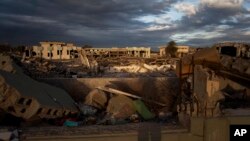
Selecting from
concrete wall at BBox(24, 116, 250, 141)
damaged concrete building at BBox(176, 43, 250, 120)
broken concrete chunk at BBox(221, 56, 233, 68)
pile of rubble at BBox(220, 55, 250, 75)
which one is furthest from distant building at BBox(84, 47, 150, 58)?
concrete wall at BBox(24, 116, 250, 141)

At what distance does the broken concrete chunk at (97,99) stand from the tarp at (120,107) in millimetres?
554

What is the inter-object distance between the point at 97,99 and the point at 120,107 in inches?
52.2

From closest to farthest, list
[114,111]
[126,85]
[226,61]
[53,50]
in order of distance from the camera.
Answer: [114,111] → [226,61] → [126,85] → [53,50]

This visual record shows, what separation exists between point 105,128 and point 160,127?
1.43 m

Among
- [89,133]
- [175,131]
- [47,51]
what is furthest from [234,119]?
[47,51]

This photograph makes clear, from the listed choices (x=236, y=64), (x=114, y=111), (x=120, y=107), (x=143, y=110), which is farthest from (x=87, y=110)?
(x=236, y=64)

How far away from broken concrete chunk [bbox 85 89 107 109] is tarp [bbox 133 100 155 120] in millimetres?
1149

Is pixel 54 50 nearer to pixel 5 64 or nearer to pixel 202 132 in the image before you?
pixel 5 64

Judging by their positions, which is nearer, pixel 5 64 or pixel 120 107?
pixel 120 107

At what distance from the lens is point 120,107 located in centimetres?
1123

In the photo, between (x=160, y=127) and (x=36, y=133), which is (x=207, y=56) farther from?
(x=36, y=133)

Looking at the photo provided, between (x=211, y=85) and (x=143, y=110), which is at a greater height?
(x=211, y=85)

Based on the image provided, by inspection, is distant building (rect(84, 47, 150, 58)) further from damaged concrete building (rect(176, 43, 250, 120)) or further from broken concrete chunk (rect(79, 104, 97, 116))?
broken concrete chunk (rect(79, 104, 97, 116))

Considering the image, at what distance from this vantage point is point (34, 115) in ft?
32.1
